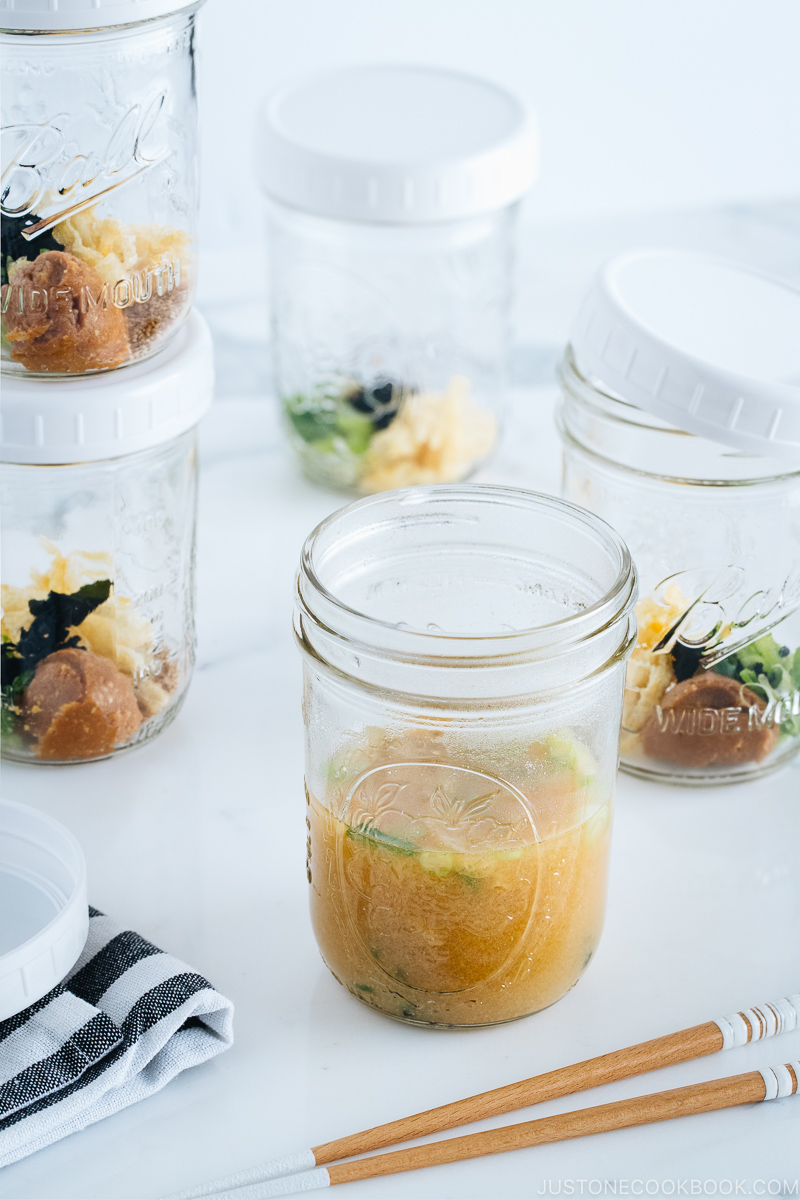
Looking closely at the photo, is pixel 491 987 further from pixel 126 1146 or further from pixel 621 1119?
pixel 126 1146

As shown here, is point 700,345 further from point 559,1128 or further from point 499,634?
point 559,1128

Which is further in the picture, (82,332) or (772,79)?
(772,79)

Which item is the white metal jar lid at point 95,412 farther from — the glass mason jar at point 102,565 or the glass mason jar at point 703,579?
the glass mason jar at point 703,579

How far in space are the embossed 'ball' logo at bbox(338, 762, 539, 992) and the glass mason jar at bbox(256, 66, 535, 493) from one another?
60cm

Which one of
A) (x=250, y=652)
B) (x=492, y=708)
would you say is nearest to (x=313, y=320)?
(x=250, y=652)

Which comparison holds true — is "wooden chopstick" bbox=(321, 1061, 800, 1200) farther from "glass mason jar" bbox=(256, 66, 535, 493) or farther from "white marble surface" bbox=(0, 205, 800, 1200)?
"glass mason jar" bbox=(256, 66, 535, 493)

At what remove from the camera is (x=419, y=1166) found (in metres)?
0.66

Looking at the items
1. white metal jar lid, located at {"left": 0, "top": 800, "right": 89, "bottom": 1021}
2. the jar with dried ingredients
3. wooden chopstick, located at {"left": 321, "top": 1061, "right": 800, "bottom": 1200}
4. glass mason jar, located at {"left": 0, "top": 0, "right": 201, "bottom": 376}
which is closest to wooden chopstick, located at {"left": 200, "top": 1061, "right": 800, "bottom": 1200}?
wooden chopstick, located at {"left": 321, "top": 1061, "right": 800, "bottom": 1200}

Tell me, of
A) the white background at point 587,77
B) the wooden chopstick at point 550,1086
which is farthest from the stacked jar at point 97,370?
the white background at point 587,77

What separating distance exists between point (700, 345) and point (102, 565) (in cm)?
42

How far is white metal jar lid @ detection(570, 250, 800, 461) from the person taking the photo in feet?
2.66

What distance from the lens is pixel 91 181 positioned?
0.81m

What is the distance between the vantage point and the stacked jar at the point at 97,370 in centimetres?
80

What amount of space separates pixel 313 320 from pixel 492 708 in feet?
2.26
